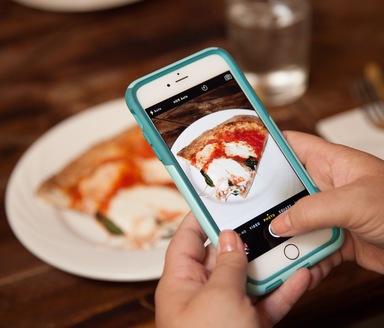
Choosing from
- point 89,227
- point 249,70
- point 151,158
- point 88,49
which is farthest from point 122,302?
point 88,49

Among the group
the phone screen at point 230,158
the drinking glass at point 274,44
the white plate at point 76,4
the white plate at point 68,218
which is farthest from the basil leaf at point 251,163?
the white plate at point 76,4

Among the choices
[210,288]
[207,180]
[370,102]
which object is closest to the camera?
[210,288]

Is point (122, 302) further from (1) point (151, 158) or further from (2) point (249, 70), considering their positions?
(2) point (249, 70)

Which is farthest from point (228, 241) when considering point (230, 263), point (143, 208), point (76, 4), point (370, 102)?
point (76, 4)

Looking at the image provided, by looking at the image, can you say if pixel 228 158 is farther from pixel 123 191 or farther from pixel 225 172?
pixel 123 191

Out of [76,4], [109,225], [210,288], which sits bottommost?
[109,225]

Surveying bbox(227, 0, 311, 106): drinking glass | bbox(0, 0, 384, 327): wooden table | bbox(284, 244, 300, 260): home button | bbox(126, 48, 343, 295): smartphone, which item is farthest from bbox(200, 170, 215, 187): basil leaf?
bbox(227, 0, 311, 106): drinking glass

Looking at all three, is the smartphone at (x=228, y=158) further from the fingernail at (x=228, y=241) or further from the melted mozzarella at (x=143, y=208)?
the melted mozzarella at (x=143, y=208)

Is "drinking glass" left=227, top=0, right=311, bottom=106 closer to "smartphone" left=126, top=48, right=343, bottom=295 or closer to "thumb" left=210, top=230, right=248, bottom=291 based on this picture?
"smartphone" left=126, top=48, right=343, bottom=295
